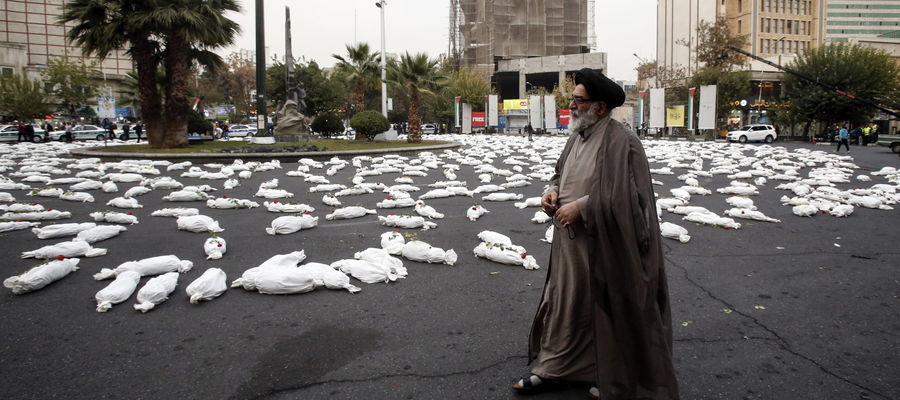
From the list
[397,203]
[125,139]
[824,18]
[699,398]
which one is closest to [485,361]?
[699,398]

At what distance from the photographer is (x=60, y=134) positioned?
108 ft

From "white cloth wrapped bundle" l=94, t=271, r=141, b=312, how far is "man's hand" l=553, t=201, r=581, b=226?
341cm

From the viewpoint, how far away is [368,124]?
2448 cm

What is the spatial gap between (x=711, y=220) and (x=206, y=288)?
19.5ft

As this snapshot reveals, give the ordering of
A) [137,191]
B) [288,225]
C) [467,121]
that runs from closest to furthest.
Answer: [288,225] < [137,191] < [467,121]

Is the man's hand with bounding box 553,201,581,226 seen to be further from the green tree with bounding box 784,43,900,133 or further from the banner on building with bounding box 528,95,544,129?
the green tree with bounding box 784,43,900,133

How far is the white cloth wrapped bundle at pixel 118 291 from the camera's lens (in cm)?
405

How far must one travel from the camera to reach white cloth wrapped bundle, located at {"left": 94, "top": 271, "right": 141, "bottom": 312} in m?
4.05

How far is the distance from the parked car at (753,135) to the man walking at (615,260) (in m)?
35.0

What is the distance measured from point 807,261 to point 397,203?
17.4ft

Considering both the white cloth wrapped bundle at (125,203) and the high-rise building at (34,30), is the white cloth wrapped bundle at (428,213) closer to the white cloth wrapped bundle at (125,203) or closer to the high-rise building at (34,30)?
the white cloth wrapped bundle at (125,203)

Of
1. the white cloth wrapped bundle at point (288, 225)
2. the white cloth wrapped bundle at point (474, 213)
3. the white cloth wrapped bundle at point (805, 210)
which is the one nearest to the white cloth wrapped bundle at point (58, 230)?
the white cloth wrapped bundle at point (288, 225)

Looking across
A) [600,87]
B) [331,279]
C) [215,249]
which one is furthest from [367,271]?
[600,87]

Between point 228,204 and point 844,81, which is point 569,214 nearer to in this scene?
point 228,204
